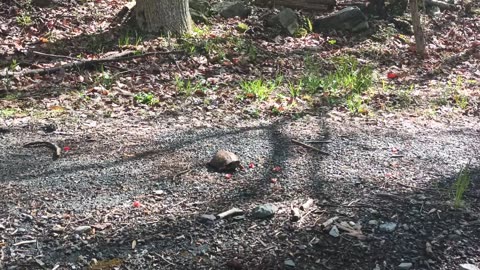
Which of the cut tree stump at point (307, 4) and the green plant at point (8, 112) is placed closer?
the green plant at point (8, 112)

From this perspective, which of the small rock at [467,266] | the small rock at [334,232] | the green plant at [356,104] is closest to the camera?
the small rock at [467,266]

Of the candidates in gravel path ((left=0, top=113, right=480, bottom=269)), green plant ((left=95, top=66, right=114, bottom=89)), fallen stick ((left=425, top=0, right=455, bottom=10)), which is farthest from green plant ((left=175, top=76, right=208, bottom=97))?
fallen stick ((left=425, top=0, right=455, bottom=10))

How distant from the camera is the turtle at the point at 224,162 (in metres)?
4.12

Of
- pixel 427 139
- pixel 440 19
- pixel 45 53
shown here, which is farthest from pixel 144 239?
pixel 440 19

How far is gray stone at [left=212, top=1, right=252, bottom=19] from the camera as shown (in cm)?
921

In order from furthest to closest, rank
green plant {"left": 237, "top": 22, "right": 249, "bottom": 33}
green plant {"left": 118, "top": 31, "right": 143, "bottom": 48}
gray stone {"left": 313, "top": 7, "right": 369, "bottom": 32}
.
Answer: gray stone {"left": 313, "top": 7, "right": 369, "bottom": 32}, green plant {"left": 237, "top": 22, "right": 249, "bottom": 33}, green plant {"left": 118, "top": 31, "right": 143, "bottom": 48}

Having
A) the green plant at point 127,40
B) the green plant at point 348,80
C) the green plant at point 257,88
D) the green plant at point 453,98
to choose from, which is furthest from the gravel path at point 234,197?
the green plant at point 127,40

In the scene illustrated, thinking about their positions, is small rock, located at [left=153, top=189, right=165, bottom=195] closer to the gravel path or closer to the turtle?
the gravel path

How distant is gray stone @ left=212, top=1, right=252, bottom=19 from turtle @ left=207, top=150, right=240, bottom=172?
5.42m

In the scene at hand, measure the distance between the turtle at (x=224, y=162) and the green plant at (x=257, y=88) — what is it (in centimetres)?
201

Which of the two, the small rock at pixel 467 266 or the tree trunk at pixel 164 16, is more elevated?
the tree trunk at pixel 164 16

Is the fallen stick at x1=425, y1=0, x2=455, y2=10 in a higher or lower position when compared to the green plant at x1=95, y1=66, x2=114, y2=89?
higher

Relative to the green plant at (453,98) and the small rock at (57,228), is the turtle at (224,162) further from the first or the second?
the green plant at (453,98)

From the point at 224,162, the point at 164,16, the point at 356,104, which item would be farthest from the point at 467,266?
the point at 164,16
